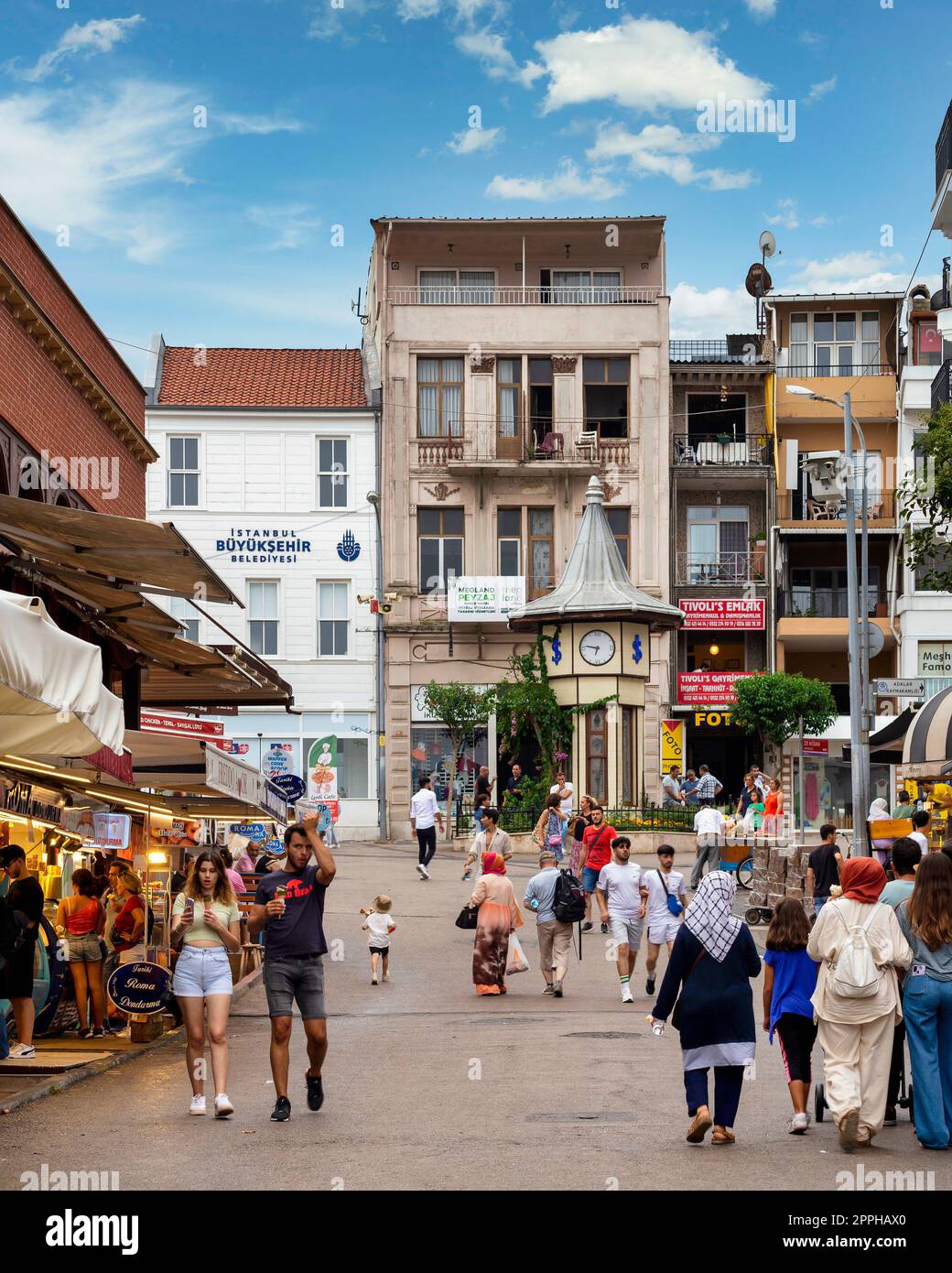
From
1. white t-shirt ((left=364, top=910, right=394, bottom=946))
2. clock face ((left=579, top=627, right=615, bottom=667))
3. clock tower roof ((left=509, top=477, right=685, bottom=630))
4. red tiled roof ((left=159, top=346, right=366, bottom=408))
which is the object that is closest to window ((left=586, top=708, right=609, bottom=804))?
clock face ((left=579, top=627, right=615, bottom=667))

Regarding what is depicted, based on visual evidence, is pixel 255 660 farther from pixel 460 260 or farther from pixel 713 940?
pixel 460 260

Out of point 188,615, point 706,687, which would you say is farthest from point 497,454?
point 188,615

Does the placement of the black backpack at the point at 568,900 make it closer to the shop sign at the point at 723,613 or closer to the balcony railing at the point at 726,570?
the shop sign at the point at 723,613

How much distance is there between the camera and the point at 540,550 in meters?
49.8

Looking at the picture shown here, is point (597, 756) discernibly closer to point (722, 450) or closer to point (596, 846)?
point (596, 846)

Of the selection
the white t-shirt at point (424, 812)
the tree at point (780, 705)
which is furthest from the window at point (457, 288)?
the white t-shirt at point (424, 812)

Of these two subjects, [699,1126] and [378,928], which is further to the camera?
[378,928]

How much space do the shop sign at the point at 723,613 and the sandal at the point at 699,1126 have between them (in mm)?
40958

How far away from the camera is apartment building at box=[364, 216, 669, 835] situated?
49.0 m

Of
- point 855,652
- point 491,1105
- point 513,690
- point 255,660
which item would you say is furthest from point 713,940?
point 513,690

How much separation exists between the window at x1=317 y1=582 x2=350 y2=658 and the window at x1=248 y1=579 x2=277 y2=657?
118 cm

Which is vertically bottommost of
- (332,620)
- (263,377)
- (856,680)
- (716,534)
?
(856,680)

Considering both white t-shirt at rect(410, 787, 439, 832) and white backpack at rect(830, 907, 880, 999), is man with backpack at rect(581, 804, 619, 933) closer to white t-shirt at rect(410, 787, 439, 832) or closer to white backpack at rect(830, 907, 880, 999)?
white t-shirt at rect(410, 787, 439, 832)

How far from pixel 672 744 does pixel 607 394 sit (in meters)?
9.72
